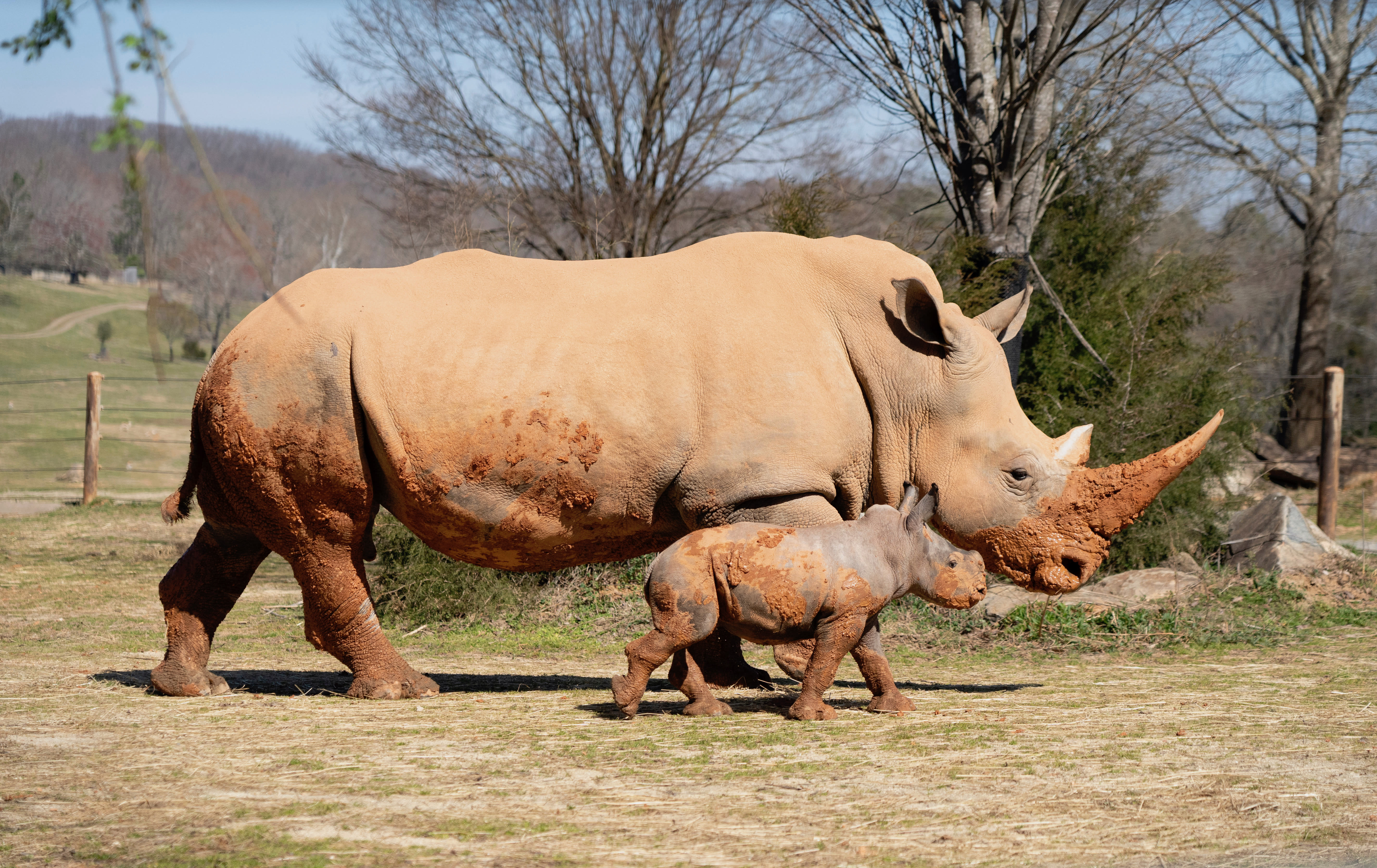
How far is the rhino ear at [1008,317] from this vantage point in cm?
608

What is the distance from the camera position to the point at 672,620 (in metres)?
4.82

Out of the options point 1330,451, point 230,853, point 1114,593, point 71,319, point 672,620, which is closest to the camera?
point 230,853

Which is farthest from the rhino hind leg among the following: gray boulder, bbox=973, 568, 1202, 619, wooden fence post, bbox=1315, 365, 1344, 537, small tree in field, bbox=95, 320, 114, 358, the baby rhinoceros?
small tree in field, bbox=95, 320, 114, 358

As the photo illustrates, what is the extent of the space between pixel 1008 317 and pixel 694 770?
3.14 m

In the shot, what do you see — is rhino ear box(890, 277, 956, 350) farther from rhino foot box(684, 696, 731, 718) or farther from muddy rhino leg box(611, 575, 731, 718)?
rhino foot box(684, 696, 731, 718)

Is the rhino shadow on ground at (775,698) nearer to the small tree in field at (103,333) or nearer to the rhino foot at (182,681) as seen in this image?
the rhino foot at (182,681)

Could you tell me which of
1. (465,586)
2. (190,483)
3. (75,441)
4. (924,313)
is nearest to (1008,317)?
(924,313)

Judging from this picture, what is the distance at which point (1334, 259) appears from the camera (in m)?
19.8

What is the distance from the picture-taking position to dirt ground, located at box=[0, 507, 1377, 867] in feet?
10.5

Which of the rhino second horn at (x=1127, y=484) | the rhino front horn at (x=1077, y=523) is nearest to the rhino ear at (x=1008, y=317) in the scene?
the rhino front horn at (x=1077, y=523)

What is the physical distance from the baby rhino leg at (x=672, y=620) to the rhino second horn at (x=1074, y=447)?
1.83 meters

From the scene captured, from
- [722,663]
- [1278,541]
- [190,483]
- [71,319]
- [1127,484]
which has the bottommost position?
[722,663]

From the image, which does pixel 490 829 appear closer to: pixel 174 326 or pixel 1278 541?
pixel 1278 541

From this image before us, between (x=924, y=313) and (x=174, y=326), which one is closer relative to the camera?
(x=924, y=313)
